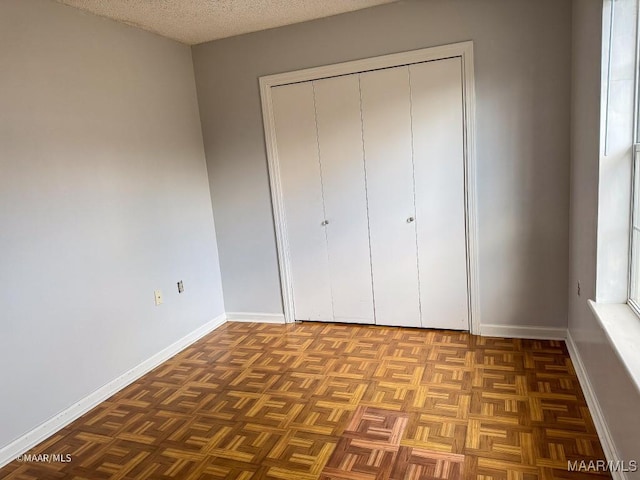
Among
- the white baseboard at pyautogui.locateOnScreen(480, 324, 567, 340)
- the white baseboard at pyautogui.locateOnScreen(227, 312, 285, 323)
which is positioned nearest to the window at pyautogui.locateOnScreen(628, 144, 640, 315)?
the white baseboard at pyautogui.locateOnScreen(480, 324, 567, 340)

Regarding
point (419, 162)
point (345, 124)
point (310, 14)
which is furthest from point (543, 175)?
point (310, 14)

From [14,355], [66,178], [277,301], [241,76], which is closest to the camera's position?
[14,355]

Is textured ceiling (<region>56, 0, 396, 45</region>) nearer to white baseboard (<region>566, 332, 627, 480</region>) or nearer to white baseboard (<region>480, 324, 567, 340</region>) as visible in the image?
white baseboard (<region>480, 324, 567, 340</region>)

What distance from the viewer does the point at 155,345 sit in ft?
10.9

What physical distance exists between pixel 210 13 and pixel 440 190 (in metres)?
1.93

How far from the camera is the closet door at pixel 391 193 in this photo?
329 centimetres

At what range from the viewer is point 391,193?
3404 mm

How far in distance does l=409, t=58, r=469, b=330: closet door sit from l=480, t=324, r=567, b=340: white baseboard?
0.53ft

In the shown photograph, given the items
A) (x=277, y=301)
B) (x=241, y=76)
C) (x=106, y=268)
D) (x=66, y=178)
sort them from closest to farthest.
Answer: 1. (x=66, y=178)
2. (x=106, y=268)
3. (x=241, y=76)
4. (x=277, y=301)

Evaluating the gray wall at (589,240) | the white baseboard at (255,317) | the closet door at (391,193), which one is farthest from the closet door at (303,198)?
the gray wall at (589,240)

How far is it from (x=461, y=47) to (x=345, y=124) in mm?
925

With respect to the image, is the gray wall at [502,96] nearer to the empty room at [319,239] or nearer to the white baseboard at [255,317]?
the empty room at [319,239]

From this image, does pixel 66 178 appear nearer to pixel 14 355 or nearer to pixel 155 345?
pixel 14 355

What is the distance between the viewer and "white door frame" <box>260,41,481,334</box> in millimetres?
3086
